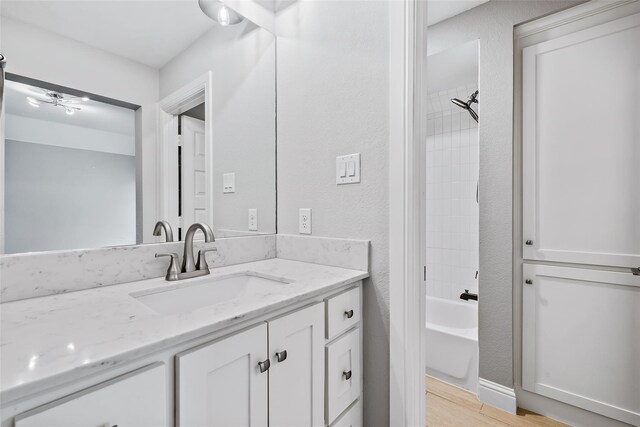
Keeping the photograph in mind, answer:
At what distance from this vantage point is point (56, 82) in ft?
3.05

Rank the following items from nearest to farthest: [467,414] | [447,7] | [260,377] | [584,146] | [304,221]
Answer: [260,377], [304,221], [584,146], [467,414], [447,7]

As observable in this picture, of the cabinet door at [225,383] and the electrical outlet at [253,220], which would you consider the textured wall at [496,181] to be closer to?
the electrical outlet at [253,220]

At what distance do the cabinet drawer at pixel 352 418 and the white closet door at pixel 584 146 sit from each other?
1274mm

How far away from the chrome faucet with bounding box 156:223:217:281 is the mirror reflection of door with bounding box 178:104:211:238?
12 cm

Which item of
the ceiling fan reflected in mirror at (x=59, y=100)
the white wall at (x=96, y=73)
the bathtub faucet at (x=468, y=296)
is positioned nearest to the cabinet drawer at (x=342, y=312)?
the white wall at (x=96, y=73)

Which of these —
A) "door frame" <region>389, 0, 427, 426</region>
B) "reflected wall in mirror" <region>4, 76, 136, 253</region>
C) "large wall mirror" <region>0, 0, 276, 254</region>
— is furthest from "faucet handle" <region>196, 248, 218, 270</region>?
"door frame" <region>389, 0, 427, 426</region>

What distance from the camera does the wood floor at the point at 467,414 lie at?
5.38ft

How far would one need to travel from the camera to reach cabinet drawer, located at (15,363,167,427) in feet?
1.54

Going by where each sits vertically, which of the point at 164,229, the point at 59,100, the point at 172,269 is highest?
the point at 59,100

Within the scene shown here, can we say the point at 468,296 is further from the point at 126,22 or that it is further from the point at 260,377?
the point at 126,22

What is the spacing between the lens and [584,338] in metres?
1.58

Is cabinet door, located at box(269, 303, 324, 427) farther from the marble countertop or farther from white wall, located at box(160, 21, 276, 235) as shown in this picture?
white wall, located at box(160, 21, 276, 235)

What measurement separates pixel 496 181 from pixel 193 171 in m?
1.64

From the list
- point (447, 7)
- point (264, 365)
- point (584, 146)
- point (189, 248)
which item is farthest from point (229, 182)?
point (584, 146)
